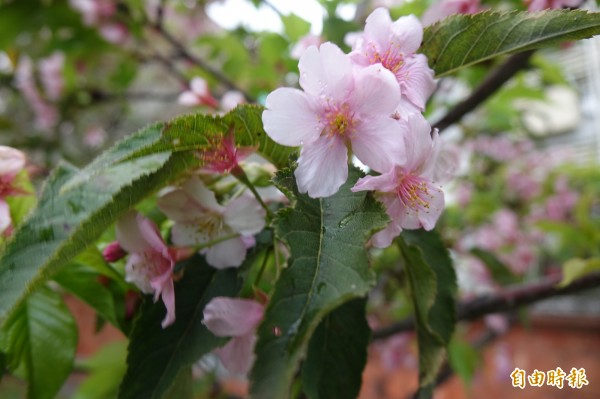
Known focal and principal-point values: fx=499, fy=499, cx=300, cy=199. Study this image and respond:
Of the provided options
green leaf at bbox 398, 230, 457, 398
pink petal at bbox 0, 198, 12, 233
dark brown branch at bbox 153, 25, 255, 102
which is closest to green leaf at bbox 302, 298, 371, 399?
green leaf at bbox 398, 230, 457, 398

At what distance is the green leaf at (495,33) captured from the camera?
1.19 feet

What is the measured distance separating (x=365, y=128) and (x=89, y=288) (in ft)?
0.94

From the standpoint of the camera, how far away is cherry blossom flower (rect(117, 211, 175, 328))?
1.29 ft

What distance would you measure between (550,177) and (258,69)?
A: 135 centimetres

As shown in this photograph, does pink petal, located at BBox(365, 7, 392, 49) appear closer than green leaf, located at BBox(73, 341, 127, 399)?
Yes

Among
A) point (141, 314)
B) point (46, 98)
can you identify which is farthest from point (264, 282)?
point (46, 98)

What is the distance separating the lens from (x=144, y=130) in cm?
34

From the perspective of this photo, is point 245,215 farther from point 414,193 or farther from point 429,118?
point 429,118

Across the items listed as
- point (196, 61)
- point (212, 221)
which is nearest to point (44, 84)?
point (196, 61)

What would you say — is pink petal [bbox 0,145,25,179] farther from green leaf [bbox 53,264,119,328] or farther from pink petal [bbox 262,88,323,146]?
pink petal [bbox 262,88,323,146]

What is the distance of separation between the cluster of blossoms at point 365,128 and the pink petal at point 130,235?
0.13m

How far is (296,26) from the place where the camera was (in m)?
1.10

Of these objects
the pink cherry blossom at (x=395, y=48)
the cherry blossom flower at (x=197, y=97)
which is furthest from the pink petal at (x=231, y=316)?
the cherry blossom flower at (x=197, y=97)

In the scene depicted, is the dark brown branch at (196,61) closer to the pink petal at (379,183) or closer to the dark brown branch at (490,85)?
the dark brown branch at (490,85)
